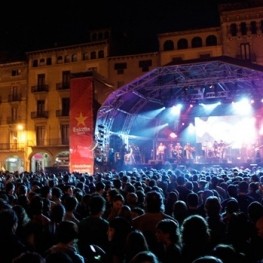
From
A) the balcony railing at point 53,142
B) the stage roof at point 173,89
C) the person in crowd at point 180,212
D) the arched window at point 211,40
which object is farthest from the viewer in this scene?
the balcony railing at point 53,142

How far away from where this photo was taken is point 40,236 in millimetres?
5344

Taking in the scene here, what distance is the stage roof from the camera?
2194 centimetres

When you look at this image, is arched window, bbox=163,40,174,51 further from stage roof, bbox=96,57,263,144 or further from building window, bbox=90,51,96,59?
stage roof, bbox=96,57,263,144

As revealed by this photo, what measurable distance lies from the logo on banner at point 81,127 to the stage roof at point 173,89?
2.84 feet

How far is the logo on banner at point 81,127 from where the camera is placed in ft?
77.2

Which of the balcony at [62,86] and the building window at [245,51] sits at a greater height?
the building window at [245,51]

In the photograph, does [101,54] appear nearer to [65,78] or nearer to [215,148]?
[65,78]

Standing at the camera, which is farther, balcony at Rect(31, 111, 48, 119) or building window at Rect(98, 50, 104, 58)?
balcony at Rect(31, 111, 48, 119)

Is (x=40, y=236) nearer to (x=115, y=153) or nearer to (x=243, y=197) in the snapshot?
(x=243, y=197)

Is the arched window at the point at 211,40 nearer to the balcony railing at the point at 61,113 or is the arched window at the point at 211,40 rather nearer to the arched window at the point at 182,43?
the arched window at the point at 182,43

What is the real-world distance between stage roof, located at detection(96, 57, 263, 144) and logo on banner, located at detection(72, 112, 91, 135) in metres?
0.87

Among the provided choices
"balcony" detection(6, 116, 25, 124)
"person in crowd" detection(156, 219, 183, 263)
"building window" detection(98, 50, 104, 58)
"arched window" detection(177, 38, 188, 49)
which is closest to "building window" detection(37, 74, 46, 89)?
"balcony" detection(6, 116, 25, 124)

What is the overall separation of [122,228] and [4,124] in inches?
1724

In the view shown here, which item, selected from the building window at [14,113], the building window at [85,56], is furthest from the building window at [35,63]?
the building window at [85,56]
